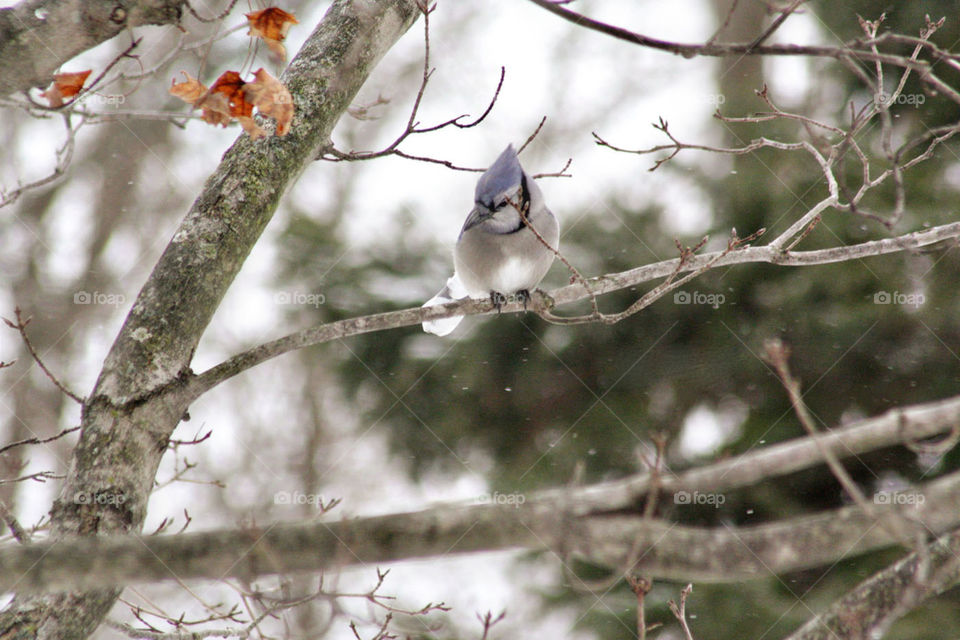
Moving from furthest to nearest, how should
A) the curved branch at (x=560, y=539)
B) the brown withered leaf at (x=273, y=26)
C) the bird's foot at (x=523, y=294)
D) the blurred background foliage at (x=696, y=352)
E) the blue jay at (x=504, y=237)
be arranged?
the blurred background foliage at (x=696, y=352) → the bird's foot at (x=523, y=294) → the blue jay at (x=504, y=237) → the brown withered leaf at (x=273, y=26) → the curved branch at (x=560, y=539)

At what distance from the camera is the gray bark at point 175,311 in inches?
62.8

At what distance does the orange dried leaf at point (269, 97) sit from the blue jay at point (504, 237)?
0.85 m

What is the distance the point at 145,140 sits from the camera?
7.23 m

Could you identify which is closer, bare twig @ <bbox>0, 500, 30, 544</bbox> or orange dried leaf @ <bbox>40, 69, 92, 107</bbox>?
bare twig @ <bbox>0, 500, 30, 544</bbox>

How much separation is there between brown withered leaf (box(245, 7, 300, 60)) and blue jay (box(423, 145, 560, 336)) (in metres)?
0.85

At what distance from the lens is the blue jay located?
2654mm

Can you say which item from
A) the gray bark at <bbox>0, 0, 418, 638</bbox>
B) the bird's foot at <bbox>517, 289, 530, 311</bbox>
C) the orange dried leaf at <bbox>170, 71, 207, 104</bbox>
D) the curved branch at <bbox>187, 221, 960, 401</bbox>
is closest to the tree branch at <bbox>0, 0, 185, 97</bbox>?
the gray bark at <bbox>0, 0, 418, 638</bbox>

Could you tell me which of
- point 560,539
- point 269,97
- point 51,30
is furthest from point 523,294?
point 560,539

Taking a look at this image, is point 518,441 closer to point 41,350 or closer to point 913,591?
point 913,591

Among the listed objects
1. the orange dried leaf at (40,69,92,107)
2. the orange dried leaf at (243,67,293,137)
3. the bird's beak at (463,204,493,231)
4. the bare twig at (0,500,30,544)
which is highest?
the bird's beak at (463,204,493,231)

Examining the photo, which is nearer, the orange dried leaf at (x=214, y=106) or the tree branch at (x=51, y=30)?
the tree branch at (x=51, y=30)

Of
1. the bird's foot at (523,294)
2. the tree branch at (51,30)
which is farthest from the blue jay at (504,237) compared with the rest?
the tree branch at (51,30)

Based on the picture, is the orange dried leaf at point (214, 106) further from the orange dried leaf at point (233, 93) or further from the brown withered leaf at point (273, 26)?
the brown withered leaf at point (273, 26)

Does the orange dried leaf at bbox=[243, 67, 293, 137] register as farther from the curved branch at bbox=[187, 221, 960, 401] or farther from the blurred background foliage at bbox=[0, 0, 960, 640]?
the blurred background foliage at bbox=[0, 0, 960, 640]
